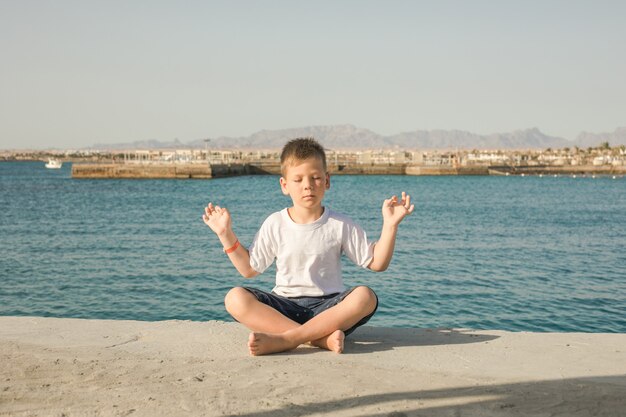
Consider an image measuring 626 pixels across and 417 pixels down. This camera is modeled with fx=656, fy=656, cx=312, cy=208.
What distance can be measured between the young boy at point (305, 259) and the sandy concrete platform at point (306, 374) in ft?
0.70

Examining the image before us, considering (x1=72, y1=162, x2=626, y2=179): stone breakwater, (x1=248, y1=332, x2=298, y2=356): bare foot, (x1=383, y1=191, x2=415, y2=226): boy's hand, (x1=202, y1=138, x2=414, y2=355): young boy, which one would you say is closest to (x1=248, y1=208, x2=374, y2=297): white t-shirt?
(x1=202, y1=138, x2=414, y2=355): young boy

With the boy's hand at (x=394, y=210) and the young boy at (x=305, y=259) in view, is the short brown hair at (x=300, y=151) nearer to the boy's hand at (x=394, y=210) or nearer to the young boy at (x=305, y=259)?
the young boy at (x=305, y=259)

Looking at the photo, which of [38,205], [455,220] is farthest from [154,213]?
[455,220]

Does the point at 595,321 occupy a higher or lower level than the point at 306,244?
lower

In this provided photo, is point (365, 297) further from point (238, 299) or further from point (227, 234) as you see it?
point (227, 234)

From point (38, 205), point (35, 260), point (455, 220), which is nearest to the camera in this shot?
point (35, 260)

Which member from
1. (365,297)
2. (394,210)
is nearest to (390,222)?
(394,210)

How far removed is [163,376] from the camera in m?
4.28

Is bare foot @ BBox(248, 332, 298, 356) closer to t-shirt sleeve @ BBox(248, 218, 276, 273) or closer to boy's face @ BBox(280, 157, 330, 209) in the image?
t-shirt sleeve @ BBox(248, 218, 276, 273)

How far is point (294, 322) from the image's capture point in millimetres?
4992

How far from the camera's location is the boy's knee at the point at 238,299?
4.96 metres

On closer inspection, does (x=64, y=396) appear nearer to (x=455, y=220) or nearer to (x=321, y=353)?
(x=321, y=353)

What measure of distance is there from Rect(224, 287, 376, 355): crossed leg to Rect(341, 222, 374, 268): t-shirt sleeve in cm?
23

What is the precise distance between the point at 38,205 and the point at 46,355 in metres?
38.7
